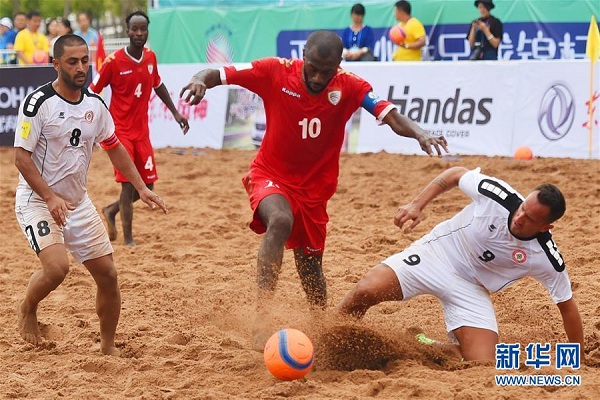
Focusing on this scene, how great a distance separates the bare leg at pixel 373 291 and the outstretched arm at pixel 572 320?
40.8 inches

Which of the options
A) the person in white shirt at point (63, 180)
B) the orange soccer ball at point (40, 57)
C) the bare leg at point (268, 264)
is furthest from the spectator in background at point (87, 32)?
the bare leg at point (268, 264)

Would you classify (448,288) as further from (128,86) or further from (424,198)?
(128,86)

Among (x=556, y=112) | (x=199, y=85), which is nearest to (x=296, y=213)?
(x=199, y=85)

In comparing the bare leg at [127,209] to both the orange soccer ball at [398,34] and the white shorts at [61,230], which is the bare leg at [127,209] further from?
the orange soccer ball at [398,34]

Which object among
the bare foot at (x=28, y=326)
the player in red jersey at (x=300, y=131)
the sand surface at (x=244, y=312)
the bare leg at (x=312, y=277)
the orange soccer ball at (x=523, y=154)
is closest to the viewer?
the sand surface at (x=244, y=312)

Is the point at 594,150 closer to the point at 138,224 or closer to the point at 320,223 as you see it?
the point at 138,224

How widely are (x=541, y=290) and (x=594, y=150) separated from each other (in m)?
5.73

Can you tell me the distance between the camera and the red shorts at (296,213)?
20.7 ft

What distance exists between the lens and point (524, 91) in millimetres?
13500

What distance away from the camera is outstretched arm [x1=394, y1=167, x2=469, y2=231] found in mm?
5758

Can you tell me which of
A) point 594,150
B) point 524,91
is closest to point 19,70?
point 524,91

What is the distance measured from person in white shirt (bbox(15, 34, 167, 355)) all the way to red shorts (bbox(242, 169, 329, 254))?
651 millimetres

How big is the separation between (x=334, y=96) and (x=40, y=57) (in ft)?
45.8

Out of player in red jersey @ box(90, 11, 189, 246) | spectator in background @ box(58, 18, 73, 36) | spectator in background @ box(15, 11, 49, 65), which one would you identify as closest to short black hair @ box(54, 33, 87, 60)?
player in red jersey @ box(90, 11, 189, 246)
